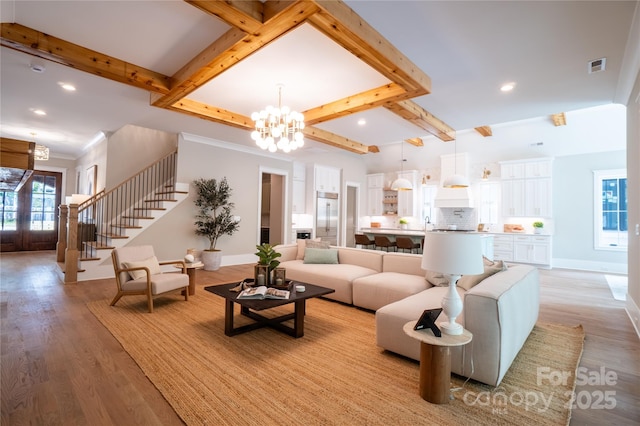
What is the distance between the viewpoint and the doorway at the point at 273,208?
27.9 feet

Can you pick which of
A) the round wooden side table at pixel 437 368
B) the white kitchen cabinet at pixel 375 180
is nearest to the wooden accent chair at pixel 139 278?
the round wooden side table at pixel 437 368

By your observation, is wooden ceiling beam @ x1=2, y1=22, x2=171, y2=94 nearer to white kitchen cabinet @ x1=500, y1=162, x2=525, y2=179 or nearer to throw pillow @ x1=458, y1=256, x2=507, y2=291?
throw pillow @ x1=458, y1=256, x2=507, y2=291

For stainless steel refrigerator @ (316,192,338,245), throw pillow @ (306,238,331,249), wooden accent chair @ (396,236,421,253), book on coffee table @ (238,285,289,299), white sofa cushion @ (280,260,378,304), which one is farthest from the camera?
stainless steel refrigerator @ (316,192,338,245)

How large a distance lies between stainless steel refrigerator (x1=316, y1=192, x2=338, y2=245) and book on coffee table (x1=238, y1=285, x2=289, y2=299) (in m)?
6.16

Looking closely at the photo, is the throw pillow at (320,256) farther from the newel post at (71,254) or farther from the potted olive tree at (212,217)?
the newel post at (71,254)

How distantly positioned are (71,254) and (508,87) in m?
7.34

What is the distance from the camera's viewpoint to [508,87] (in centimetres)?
409

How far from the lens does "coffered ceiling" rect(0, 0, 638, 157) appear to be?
2600mm

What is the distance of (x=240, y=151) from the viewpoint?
7516 millimetres

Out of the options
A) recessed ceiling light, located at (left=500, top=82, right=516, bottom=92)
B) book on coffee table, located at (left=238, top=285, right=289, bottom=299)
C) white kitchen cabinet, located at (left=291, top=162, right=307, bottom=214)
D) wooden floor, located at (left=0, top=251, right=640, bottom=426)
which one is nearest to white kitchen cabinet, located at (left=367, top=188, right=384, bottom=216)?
white kitchen cabinet, located at (left=291, top=162, right=307, bottom=214)

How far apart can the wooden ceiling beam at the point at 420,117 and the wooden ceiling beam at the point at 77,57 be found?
3194mm

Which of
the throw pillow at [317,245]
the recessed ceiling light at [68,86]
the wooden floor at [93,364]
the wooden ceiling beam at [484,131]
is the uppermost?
the wooden ceiling beam at [484,131]

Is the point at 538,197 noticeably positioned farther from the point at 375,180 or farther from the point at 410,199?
the point at 375,180

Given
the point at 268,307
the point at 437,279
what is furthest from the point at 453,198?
the point at 268,307
